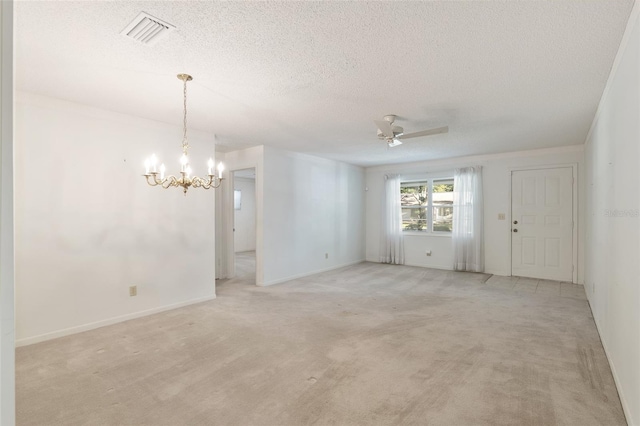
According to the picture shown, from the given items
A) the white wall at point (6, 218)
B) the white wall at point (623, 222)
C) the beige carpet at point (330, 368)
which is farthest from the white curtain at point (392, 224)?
the white wall at point (6, 218)

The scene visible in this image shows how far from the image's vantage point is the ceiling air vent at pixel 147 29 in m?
1.88

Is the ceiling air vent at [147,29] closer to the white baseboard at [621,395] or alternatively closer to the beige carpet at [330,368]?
the beige carpet at [330,368]

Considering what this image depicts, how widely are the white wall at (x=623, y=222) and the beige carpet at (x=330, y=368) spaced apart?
Answer: 268 mm

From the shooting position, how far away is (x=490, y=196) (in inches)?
244

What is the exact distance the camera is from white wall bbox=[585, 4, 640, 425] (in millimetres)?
1791

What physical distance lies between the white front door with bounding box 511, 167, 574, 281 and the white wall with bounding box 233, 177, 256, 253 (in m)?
7.11

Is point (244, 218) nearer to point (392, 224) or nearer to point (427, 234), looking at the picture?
point (392, 224)

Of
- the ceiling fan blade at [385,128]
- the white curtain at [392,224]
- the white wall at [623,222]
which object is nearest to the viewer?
the white wall at [623,222]

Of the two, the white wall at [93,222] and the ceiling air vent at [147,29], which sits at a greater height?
the ceiling air vent at [147,29]

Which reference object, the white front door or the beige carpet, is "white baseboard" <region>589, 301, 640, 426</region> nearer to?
the beige carpet

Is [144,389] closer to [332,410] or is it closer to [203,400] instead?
[203,400]

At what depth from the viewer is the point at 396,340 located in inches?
121

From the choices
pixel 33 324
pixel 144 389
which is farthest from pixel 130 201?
pixel 144 389

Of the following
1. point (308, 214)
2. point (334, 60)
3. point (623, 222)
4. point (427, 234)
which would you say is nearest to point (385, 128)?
point (334, 60)
